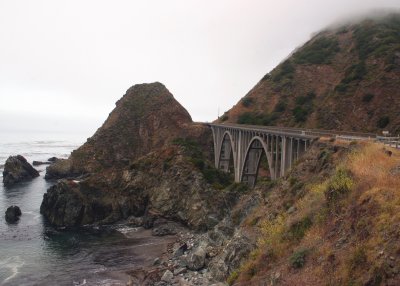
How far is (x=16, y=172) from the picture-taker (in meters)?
97.4

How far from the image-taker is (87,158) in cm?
9706

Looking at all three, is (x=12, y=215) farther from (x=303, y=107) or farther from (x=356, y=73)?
(x=356, y=73)

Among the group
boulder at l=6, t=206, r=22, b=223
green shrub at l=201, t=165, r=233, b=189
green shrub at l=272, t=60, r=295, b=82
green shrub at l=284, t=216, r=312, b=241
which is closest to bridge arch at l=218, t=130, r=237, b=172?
green shrub at l=201, t=165, r=233, b=189

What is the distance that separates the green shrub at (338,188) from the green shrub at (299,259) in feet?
10.8

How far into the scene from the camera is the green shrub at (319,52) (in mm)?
96025

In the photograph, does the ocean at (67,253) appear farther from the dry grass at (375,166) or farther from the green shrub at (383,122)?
the green shrub at (383,122)

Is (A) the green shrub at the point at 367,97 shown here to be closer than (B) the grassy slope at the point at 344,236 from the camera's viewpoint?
No

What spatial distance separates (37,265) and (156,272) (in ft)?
54.0

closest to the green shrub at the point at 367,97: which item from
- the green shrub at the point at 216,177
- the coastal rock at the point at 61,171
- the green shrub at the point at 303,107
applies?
the green shrub at the point at 303,107

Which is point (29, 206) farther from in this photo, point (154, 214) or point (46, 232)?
point (154, 214)

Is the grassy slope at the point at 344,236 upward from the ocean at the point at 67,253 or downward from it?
upward

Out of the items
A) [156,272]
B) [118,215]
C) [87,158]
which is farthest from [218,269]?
[87,158]

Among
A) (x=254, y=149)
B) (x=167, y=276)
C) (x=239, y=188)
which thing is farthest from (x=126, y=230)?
(x=167, y=276)

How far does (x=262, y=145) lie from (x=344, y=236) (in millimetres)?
34816
